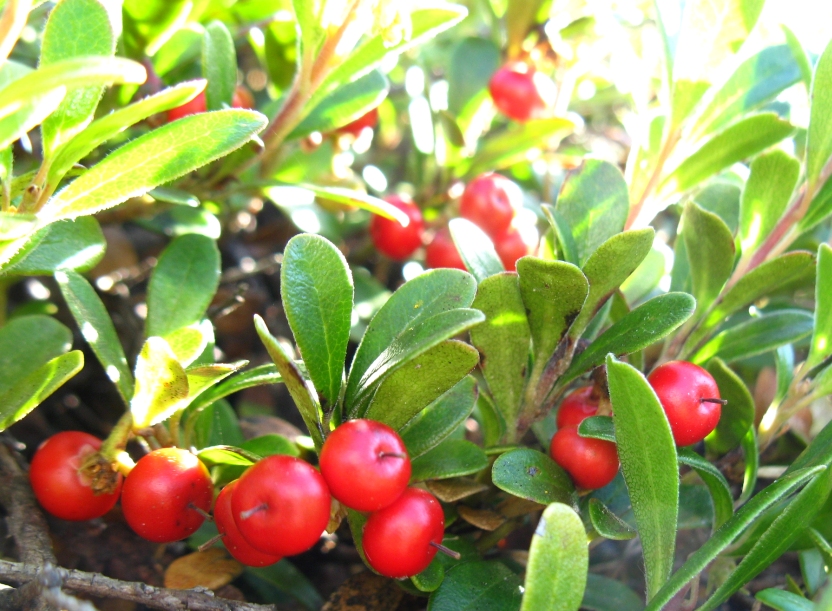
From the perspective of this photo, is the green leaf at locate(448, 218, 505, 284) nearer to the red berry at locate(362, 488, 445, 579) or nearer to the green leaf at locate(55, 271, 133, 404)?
the red berry at locate(362, 488, 445, 579)

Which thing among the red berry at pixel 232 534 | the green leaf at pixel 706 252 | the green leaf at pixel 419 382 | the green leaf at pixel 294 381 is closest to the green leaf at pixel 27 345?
the red berry at pixel 232 534

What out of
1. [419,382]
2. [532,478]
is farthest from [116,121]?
[532,478]

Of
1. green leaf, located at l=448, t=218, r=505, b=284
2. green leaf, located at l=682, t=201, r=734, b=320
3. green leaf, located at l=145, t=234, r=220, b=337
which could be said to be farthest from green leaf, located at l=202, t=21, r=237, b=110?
green leaf, located at l=682, t=201, r=734, b=320

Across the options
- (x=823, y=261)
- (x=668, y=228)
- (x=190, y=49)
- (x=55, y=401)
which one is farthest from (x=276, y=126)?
(x=668, y=228)

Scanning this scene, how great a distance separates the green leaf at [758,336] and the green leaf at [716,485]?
363mm

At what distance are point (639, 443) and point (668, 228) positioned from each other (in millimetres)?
2131

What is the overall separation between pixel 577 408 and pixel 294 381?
0.69 metres

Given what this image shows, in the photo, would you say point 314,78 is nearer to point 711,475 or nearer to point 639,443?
point 639,443

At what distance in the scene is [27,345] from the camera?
1748 millimetres

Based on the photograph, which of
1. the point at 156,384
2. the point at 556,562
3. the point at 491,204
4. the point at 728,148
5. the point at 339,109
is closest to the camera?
the point at 556,562

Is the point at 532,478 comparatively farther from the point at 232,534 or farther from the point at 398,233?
the point at 398,233

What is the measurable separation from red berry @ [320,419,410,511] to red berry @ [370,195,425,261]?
4.19ft

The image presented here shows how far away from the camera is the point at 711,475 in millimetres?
1588

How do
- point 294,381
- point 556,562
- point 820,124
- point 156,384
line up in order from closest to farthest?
point 556,562 < point 294,381 < point 156,384 < point 820,124
